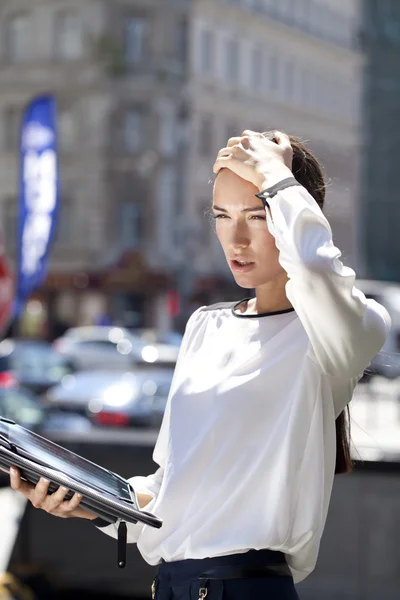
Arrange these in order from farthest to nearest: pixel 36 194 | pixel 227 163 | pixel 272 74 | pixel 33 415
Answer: pixel 272 74
pixel 36 194
pixel 33 415
pixel 227 163

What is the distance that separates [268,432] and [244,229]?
1.15ft

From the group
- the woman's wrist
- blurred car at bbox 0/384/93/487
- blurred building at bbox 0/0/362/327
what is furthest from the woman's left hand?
blurred building at bbox 0/0/362/327

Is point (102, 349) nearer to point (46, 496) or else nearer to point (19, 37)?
point (19, 37)

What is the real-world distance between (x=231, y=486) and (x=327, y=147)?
44.1 metres

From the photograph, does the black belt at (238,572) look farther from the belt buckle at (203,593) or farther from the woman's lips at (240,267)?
the woman's lips at (240,267)

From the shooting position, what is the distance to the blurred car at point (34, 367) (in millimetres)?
21266

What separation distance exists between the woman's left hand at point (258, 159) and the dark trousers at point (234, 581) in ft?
2.03

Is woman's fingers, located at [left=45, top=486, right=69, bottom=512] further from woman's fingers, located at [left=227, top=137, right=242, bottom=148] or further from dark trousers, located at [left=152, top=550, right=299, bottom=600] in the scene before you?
woman's fingers, located at [left=227, top=137, right=242, bottom=148]

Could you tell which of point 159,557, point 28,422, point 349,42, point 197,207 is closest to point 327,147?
point 349,42

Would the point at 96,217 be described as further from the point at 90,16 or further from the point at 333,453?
the point at 333,453

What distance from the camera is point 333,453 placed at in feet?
6.78

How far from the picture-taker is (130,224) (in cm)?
3972

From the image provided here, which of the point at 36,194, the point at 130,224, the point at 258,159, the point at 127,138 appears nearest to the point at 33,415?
the point at 36,194

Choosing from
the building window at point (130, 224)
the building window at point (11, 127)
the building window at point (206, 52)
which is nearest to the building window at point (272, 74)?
the building window at point (206, 52)
